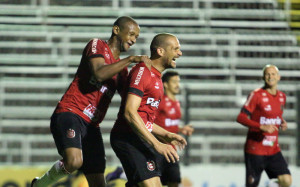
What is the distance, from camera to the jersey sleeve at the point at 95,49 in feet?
19.4

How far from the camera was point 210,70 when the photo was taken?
42.0 ft

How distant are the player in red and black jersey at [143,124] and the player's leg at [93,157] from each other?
51 centimetres

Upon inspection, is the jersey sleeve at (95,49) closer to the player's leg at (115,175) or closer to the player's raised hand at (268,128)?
the player's raised hand at (268,128)

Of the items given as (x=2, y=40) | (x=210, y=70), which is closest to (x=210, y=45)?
(x=210, y=70)

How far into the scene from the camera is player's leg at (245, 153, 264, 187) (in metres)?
9.02

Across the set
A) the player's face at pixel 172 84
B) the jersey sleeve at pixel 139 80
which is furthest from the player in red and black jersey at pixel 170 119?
the jersey sleeve at pixel 139 80

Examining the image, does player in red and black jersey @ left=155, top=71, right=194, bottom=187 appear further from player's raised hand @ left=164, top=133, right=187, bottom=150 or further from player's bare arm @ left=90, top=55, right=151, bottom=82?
player's bare arm @ left=90, top=55, right=151, bottom=82

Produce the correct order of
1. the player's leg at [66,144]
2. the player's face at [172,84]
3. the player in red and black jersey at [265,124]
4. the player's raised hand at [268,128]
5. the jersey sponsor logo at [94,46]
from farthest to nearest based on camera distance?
1. the player's face at [172,84]
2. the player in red and black jersey at [265,124]
3. the player's raised hand at [268,128]
4. the jersey sponsor logo at [94,46]
5. the player's leg at [66,144]

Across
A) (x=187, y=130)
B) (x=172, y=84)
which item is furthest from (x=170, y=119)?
(x=172, y=84)

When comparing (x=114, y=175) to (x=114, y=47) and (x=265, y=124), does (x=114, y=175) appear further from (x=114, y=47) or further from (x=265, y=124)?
(x=114, y=47)

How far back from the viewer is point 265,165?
9.04 metres

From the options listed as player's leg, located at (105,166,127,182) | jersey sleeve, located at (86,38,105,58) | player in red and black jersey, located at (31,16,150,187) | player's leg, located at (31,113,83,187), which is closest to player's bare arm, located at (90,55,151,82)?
player in red and black jersey, located at (31,16,150,187)

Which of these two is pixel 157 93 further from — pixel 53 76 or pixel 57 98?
pixel 53 76

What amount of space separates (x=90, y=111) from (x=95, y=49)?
0.61m
